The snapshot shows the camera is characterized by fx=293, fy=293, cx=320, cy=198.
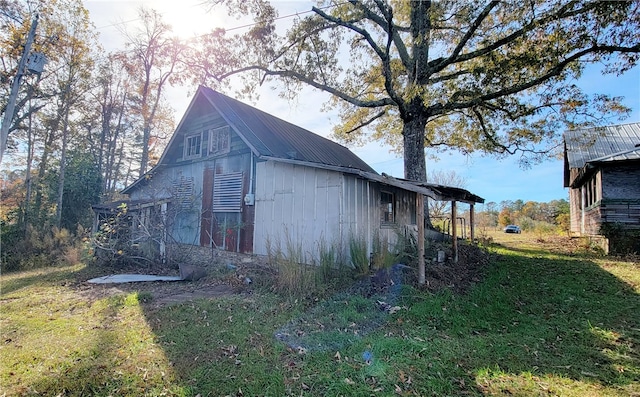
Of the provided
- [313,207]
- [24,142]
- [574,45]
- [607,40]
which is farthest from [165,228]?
[24,142]

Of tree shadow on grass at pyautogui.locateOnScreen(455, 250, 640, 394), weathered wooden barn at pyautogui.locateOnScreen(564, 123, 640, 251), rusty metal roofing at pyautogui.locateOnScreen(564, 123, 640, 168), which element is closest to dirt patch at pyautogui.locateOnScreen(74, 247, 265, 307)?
tree shadow on grass at pyautogui.locateOnScreen(455, 250, 640, 394)

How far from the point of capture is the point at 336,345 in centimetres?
398

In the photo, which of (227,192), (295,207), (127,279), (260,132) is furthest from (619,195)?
(127,279)

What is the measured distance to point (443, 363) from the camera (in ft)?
11.3

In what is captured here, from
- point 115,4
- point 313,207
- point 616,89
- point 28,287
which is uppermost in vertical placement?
point 115,4

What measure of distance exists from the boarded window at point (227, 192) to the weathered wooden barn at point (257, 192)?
1.3 inches

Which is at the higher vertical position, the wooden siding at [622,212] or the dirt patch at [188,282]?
the wooden siding at [622,212]

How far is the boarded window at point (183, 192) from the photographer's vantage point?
34.0 feet

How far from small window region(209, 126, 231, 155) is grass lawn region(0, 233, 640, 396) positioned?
5467mm

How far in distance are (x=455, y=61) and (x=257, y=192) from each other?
332 inches

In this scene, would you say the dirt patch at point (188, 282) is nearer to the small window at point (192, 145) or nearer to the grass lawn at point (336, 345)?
the grass lawn at point (336, 345)

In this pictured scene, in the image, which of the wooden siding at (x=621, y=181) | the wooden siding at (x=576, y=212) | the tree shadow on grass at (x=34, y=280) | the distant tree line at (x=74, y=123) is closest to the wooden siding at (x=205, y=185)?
the tree shadow on grass at (x=34, y=280)

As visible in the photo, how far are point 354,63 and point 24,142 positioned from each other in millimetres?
20658

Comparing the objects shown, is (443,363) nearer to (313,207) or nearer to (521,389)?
(521,389)
